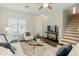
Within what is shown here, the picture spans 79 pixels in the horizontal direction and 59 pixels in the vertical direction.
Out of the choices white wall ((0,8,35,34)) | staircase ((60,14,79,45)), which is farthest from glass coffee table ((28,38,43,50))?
staircase ((60,14,79,45))

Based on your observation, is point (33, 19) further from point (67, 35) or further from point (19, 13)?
point (67, 35)

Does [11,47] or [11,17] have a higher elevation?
[11,17]

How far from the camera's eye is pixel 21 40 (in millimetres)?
1888

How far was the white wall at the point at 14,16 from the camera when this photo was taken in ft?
5.93

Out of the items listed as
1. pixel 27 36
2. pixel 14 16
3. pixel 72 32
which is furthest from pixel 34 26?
pixel 72 32

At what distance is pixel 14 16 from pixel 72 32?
86 centimetres

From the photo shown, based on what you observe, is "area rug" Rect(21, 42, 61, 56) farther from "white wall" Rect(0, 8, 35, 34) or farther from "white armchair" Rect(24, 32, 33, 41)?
"white wall" Rect(0, 8, 35, 34)

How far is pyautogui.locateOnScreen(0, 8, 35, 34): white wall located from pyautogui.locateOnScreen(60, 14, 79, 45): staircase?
0.49 meters

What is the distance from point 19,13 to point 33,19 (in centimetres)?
22

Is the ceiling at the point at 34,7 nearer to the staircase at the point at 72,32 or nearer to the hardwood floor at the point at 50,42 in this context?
the staircase at the point at 72,32

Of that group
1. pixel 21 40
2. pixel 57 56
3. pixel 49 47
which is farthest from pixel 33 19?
pixel 57 56

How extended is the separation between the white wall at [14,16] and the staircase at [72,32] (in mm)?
491

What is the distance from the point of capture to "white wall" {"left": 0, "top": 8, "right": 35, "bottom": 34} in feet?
5.93

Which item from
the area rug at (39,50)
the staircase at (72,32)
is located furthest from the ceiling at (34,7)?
the area rug at (39,50)
